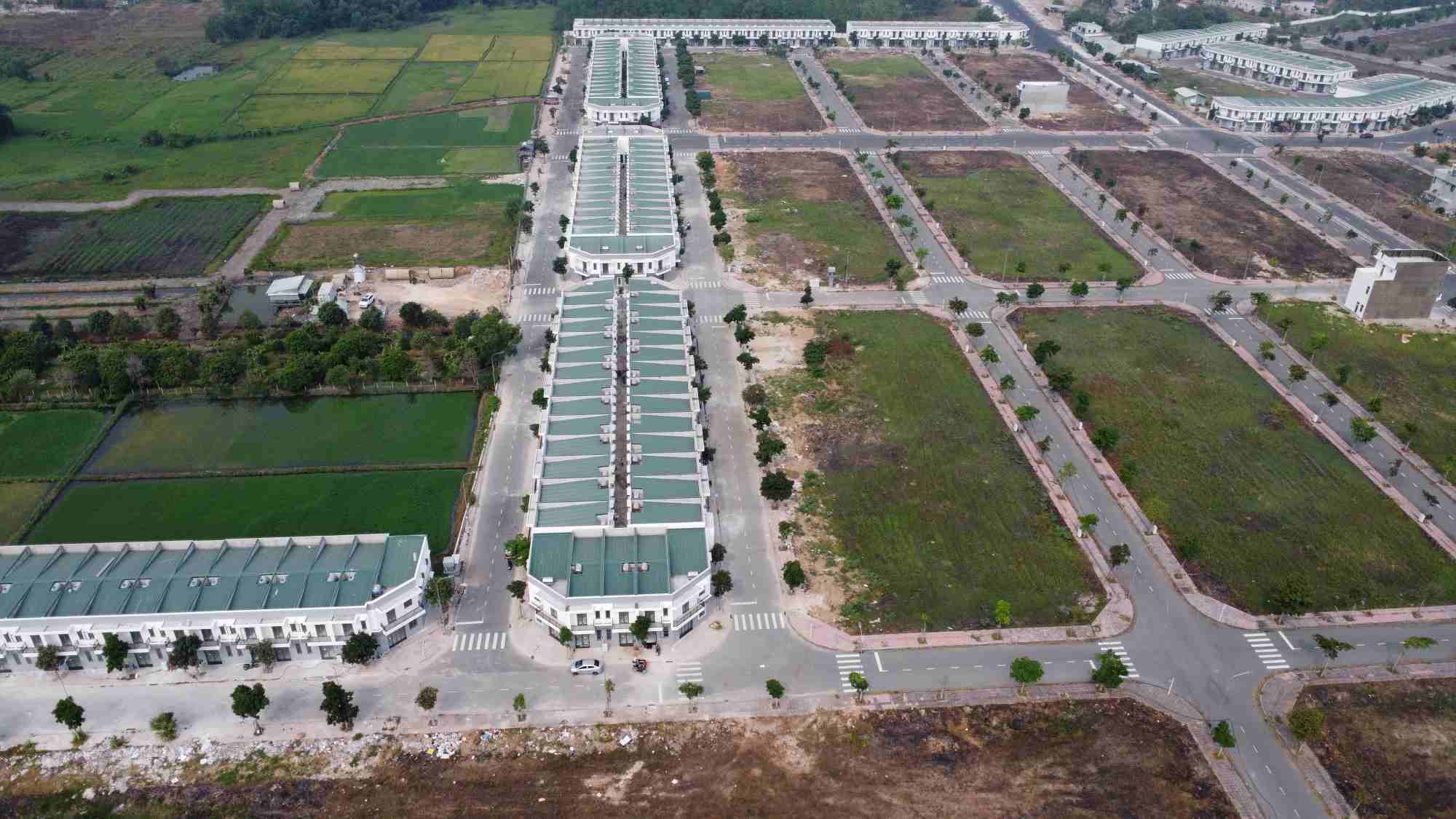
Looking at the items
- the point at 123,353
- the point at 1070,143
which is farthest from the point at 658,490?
the point at 1070,143

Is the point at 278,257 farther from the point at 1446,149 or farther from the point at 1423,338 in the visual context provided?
the point at 1446,149

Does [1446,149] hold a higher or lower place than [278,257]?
higher

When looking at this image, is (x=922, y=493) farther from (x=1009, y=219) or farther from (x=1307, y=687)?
(x=1009, y=219)

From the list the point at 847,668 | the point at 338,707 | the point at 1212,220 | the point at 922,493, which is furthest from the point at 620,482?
the point at 1212,220

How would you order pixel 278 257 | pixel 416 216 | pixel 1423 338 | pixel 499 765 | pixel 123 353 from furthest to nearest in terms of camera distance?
1. pixel 416 216
2. pixel 278 257
3. pixel 1423 338
4. pixel 123 353
5. pixel 499 765

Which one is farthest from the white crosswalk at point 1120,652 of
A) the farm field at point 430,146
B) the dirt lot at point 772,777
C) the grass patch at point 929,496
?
the farm field at point 430,146

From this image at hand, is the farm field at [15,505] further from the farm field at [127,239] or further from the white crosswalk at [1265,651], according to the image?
the white crosswalk at [1265,651]
